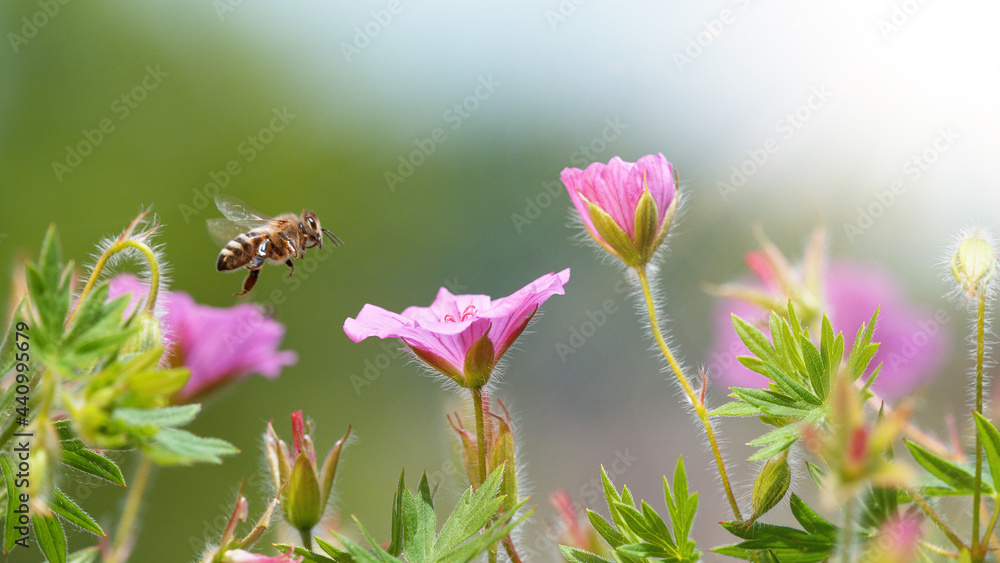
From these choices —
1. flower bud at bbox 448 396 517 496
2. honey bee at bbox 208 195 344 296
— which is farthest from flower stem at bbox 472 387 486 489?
honey bee at bbox 208 195 344 296

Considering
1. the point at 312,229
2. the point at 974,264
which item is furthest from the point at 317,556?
the point at 312,229

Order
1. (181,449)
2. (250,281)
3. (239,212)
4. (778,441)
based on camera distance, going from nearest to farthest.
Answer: (181,449) < (778,441) < (250,281) < (239,212)

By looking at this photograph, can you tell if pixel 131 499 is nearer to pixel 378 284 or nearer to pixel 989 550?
pixel 989 550

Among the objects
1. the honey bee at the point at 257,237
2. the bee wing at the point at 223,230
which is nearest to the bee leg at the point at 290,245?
the honey bee at the point at 257,237

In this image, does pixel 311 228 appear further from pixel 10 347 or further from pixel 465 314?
pixel 10 347

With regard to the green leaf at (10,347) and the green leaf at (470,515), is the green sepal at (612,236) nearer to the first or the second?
the green leaf at (470,515)
